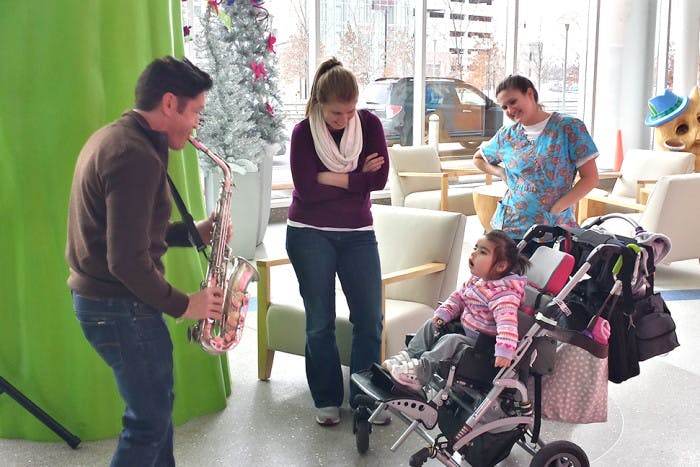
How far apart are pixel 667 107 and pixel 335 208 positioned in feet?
23.8

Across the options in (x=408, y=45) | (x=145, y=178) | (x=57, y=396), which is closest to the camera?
(x=145, y=178)

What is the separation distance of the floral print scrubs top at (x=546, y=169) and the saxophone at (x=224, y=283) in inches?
53.6

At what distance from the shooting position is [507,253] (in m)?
2.96

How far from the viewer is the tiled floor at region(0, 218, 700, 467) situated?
3.27m

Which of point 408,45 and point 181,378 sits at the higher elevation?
point 408,45

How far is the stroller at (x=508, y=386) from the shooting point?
9.27 ft

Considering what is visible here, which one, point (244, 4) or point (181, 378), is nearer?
point (181, 378)

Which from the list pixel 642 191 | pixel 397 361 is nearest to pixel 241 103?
pixel 642 191

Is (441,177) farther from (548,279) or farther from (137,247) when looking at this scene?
(137,247)

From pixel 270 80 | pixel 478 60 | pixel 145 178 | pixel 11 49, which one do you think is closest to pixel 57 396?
pixel 11 49

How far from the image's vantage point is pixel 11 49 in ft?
10.4

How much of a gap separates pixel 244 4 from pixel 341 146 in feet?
13.3

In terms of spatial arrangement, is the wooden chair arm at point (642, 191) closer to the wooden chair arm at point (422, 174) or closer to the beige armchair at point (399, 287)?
the wooden chair arm at point (422, 174)

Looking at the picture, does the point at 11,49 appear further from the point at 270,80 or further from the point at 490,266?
the point at 270,80
